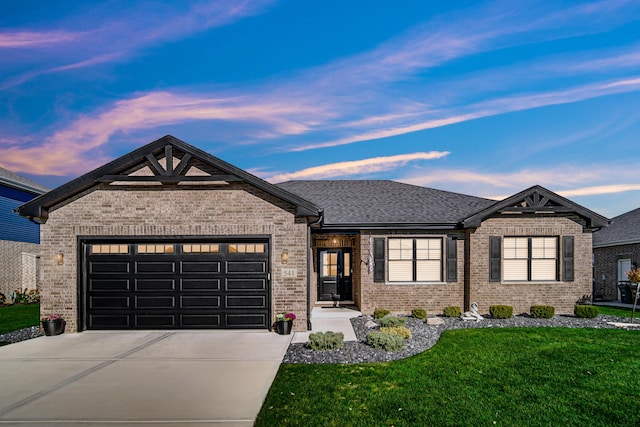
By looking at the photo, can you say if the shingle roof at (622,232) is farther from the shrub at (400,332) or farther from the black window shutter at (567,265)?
the shrub at (400,332)

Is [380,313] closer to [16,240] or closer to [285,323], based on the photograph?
[285,323]

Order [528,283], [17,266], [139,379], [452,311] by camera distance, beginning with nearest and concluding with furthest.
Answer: [139,379] < [452,311] < [528,283] < [17,266]

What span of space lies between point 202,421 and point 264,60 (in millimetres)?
11905

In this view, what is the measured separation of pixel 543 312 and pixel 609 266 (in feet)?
34.1

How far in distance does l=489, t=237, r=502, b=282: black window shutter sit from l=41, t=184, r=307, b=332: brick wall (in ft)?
23.0

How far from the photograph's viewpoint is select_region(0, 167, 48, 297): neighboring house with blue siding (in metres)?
20.4

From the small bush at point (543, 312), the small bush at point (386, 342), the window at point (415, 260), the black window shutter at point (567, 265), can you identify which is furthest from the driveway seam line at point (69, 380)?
the black window shutter at point (567, 265)

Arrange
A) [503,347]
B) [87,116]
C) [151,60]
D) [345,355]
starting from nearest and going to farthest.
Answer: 1. [345,355]
2. [503,347]
3. [151,60]
4. [87,116]

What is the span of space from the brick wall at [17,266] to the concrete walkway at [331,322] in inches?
686

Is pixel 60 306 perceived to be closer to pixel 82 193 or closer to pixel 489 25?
pixel 82 193

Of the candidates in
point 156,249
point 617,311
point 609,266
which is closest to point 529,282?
point 617,311

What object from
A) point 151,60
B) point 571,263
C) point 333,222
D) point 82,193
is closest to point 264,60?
point 151,60

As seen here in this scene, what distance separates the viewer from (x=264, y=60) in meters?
13.6

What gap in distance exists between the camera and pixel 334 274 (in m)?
15.7
